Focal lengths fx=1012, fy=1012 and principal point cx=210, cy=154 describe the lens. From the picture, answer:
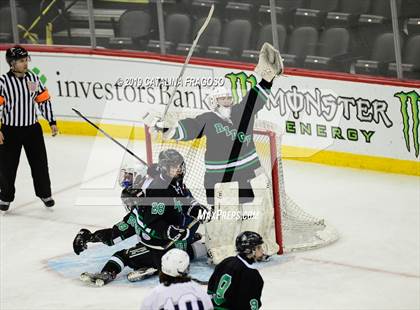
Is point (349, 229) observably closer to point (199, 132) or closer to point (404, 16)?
point (199, 132)

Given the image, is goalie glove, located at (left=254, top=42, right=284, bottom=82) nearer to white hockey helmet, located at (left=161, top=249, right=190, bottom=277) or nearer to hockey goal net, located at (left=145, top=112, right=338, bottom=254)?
hockey goal net, located at (left=145, top=112, right=338, bottom=254)

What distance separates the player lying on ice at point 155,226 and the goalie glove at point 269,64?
3.00ft

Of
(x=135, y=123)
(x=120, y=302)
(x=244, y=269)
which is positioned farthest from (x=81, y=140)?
(x=244, y=269)

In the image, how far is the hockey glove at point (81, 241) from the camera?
6961 mm

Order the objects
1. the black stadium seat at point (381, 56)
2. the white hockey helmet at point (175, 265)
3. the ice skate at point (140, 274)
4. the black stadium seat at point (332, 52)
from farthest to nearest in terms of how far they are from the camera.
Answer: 1. the black stadium seat at point (332, 52)
2. the black stadium seat at point (381, 56)
3. the ice skate at point (140, 274)
4. the white hockey helmet at point (175, 265)

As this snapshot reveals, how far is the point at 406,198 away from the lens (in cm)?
867

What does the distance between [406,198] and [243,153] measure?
2176 millimetres

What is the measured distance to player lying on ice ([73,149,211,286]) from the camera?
657cm

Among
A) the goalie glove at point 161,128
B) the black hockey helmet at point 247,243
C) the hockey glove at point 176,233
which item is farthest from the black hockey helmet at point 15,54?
the black hockey helmet at point 247,243

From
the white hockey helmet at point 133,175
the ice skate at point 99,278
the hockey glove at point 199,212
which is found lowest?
the ice skate at point 99,278

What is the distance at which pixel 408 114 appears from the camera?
9102 millimetres

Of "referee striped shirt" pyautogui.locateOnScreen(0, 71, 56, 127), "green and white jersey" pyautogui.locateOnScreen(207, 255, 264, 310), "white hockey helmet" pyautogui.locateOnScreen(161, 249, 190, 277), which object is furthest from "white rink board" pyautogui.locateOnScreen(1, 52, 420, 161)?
"white hockey helmet" pyautogui.locateOnScreen(161, 249, 190, 277)

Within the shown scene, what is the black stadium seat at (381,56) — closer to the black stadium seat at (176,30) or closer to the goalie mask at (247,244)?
the black stadium seat at (176,30)

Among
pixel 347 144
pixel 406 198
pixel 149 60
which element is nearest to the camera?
pixel 406 198
